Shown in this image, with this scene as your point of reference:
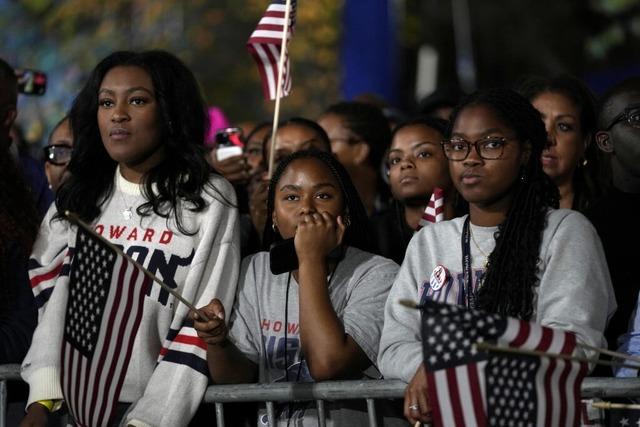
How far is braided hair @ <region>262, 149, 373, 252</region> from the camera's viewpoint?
244 inches

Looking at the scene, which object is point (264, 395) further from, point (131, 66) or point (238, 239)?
point (131, 66)

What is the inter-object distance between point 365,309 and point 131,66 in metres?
1.63

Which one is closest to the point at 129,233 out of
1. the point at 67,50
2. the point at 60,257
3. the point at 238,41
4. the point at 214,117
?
the point at 60,257

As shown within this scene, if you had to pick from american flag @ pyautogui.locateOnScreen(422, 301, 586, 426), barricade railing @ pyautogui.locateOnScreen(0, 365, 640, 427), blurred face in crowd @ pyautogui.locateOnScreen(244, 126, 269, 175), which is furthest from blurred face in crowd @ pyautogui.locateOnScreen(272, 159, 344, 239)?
blurred face in crowd @ pyautogui.locateOnScreen(244, 126, 269, 175)

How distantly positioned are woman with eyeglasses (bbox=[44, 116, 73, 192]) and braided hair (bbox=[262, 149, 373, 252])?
4.93 ft

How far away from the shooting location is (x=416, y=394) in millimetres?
5008

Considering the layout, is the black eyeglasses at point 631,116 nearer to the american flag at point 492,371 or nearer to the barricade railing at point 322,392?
the barricade railing at point 322,392

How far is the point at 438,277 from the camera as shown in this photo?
18.0 ft

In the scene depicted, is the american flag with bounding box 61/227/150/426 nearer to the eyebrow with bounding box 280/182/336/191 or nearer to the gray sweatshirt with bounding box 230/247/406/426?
the gray sweatshirt with bounding box 230/247/406/426

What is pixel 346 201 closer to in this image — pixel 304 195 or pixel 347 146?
pixel 304 195

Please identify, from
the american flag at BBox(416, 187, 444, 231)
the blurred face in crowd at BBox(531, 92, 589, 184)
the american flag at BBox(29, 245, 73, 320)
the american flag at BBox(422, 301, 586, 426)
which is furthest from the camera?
the blurred face in crowd at BBox(531, 92, 589, 184)

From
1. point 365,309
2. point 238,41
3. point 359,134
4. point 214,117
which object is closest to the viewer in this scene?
point 365,309

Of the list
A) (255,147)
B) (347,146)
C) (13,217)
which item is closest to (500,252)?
(13,217)

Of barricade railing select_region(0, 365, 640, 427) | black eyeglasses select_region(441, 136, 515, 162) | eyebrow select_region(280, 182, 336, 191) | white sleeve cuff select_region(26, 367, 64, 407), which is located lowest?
barricade railing select_region(0, 365, 640, 427)
